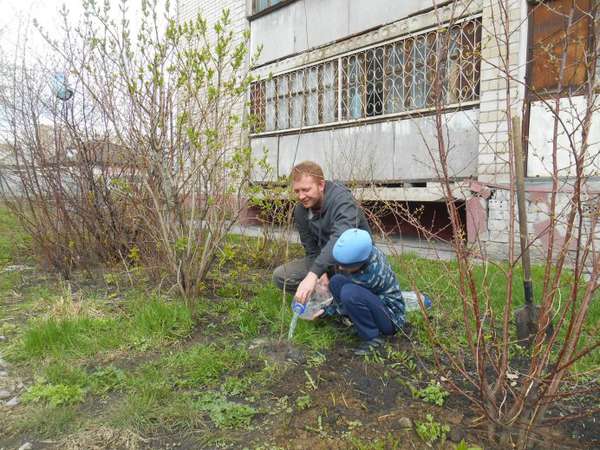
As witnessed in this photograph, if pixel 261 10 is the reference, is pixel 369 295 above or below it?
below

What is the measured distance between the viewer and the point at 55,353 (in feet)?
8.73

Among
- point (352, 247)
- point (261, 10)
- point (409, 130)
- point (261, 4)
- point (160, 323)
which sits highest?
point (261, 4)

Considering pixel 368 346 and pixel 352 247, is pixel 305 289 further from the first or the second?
pixel 368 346

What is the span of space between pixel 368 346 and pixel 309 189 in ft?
3.48

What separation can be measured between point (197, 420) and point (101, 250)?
11.1 ft

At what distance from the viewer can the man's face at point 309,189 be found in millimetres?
2852

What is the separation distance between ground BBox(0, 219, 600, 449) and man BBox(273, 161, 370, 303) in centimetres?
49

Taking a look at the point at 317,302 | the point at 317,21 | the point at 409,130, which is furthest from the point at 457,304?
the point at 317,21

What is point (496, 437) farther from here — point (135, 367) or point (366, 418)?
point (135, 367)

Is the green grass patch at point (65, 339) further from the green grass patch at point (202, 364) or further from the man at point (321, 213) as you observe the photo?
the man at point (321, 213)

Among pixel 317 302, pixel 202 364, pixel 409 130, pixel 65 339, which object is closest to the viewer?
pixel 202 364

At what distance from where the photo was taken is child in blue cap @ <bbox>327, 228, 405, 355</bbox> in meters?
2.55

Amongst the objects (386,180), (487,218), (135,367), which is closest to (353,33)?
(386,180)

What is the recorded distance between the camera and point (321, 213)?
3.00m
